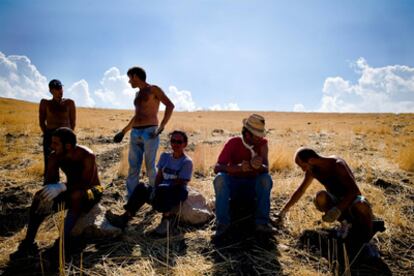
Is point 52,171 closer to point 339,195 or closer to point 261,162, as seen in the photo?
point 261,162

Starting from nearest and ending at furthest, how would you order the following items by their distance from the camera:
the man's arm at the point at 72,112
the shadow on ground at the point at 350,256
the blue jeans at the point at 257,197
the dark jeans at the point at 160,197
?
1. the shadow on ground at the point at 350,256
2. the blue jeans at the point at 257,197
3. the dark jeans at the point at 160,197
4. the man's arm at the point at 72,112

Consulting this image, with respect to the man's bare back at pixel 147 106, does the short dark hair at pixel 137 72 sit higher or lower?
higher

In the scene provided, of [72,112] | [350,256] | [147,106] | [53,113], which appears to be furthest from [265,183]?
A: [53,113]

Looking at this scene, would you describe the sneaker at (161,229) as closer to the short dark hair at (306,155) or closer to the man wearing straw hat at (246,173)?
the man wearing straw hat at (246,173)

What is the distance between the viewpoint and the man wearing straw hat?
3.80 m

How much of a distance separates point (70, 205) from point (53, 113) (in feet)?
7.48

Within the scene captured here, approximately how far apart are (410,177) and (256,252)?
16.9ft

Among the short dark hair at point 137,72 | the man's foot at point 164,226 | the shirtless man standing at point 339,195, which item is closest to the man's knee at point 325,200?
the shirtless man standing at point 339,195

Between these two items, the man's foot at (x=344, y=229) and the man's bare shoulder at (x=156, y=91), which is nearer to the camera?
the man's foot at (x=344, y=229)

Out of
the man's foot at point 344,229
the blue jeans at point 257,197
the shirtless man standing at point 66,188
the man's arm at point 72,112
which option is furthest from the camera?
the man's arm at point 72,112

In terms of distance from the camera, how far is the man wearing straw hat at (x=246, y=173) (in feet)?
12.5

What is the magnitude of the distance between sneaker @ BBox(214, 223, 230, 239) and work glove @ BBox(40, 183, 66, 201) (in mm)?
1879

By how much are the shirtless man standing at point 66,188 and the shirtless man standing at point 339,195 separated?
257cm

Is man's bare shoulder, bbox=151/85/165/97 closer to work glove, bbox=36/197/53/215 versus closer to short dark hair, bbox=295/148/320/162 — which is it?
work glove, bbox=36/197/53/215
